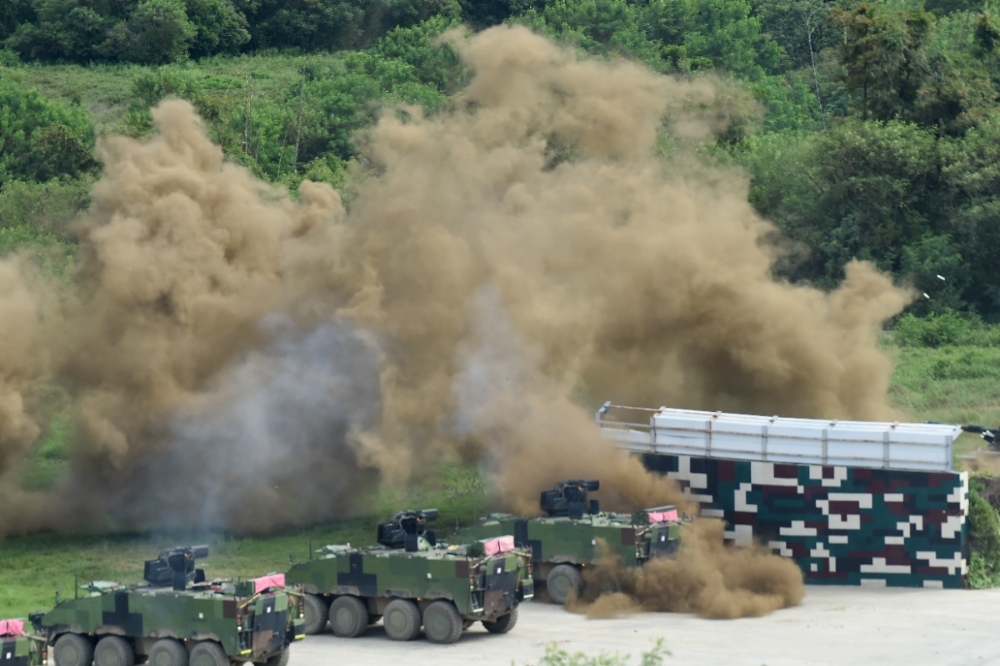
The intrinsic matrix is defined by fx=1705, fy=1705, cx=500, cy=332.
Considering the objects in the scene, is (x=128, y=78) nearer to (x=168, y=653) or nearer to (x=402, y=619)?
(x=402, y=619)

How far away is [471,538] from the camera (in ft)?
88.7

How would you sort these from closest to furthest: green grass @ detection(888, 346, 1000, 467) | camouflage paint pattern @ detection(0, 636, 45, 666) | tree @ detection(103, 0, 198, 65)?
camouflage paint pattern @ detection(0, 636, 45, 666) < green grass @ detection(888, 346, 1000, 467) < tree @ detection(103, 0, 198, 65)

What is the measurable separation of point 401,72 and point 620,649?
45.3 meters

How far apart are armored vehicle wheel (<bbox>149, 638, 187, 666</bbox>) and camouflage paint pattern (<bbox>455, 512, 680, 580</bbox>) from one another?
6.32 m

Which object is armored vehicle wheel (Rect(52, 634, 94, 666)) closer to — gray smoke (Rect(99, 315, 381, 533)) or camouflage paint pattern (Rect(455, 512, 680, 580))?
camouflage paint pattern (Rect(455, 512, 680, 580))

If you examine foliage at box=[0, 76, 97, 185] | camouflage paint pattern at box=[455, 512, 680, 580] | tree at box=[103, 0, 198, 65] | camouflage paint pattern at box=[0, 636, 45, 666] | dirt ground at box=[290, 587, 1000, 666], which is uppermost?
tree at box=[103, 0, 198, 65]

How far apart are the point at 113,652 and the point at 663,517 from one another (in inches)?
362

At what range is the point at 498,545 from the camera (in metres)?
24.3

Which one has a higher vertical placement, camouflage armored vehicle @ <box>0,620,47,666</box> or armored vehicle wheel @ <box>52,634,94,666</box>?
camouflage armored vehicle @ <box>0,620,47,666</box>

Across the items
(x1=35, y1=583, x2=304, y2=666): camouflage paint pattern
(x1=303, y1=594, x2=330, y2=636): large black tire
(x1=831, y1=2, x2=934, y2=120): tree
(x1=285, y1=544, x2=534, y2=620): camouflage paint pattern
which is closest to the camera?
(x1=35, y1=583, x2=304, y2=666): camouflage paint pattern

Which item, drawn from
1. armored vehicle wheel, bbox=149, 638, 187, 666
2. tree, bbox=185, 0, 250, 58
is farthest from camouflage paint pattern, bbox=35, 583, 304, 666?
tree, bbox=185, 0, 250, 58

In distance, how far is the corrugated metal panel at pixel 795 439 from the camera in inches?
1111

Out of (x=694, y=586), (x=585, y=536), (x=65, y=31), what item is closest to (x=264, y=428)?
(x=585, y=536)

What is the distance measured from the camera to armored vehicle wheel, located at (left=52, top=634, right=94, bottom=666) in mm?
22156
